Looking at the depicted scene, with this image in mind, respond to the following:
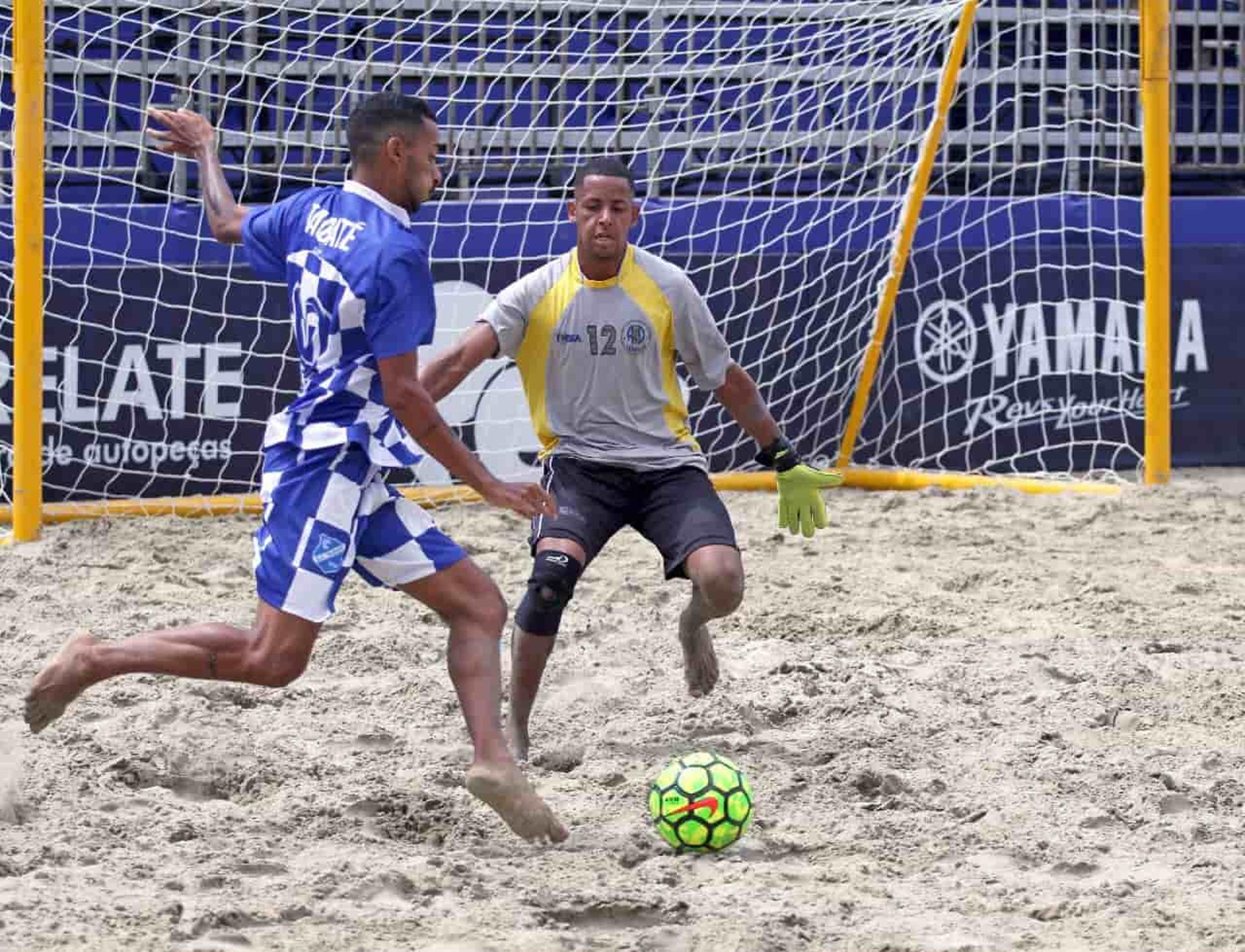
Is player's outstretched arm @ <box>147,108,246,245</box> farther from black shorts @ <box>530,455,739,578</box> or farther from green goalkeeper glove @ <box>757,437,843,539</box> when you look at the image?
green goalkeeper glove @ <box>757,437,843,539</box>

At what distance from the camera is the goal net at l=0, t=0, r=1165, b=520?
28.6ft

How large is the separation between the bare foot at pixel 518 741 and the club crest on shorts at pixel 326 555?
105 centimetres

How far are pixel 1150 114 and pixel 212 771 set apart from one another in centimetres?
607

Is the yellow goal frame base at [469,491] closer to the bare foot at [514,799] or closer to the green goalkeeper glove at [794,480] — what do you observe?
the green goalkeeper glove at [794,480]

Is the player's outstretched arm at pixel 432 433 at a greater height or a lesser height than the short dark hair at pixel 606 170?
lesser

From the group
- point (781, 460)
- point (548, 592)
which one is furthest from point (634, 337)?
point (548, 592)

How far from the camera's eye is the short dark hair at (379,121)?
417 cm

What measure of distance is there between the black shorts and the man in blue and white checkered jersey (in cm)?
87

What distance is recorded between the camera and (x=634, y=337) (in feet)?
17.1

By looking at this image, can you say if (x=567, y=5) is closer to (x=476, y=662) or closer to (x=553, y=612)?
(x=553, y=612)

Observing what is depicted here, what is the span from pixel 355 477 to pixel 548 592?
0.95 meters

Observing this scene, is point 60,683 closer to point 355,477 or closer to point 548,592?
point 355,477

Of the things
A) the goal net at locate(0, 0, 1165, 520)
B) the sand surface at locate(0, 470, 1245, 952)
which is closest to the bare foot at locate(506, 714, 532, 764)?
the sand surface at locate(0, 470, 1245, 952)

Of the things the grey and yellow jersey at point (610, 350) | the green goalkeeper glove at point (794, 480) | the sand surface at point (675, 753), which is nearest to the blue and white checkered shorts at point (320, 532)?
the sand surface at point (675, 753)
